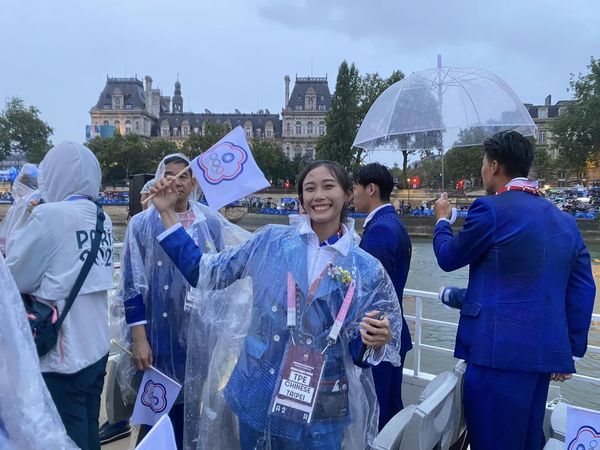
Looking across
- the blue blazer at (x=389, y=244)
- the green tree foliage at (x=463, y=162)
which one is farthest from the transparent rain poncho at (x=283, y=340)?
the green tree foliage at (x=463, y=162)

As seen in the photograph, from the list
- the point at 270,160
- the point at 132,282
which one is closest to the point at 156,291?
the point at 132,282

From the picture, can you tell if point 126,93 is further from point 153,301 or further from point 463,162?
point 153,301

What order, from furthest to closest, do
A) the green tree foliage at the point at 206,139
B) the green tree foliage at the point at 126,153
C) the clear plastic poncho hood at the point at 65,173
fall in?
1. the green tree foliage at the point at 126,153
2. the green tree foliage at the point at 206,139
3. the clear plastic poncho hood at the point at 65,173

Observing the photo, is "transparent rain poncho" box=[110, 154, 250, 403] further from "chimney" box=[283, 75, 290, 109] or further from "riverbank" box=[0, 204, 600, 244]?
"chimney" box=[283, 75, 290, 109]

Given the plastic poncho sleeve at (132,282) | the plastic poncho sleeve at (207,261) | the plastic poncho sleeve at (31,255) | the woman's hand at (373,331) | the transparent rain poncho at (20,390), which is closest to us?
the transparent rain poncho at (20,390)

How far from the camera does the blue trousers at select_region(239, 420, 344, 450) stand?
1558 mm

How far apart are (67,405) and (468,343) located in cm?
157

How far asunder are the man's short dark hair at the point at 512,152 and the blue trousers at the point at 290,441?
1.22 m

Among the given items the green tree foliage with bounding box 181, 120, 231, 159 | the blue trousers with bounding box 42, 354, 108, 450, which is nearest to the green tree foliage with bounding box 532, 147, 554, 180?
the green tree foliage with bounding box 181, 120, 231, 159

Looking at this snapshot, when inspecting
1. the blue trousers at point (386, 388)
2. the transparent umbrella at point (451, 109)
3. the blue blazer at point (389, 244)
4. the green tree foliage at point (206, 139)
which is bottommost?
the blue trousers at point (386, 388)

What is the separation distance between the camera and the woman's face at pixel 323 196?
166cm

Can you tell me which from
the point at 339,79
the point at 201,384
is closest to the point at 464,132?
the point at 201,384

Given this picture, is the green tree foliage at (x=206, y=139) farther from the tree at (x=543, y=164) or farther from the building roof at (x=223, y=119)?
the building roof at (x=223, y=119)

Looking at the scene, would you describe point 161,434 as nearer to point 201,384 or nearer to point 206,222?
point 201,384
